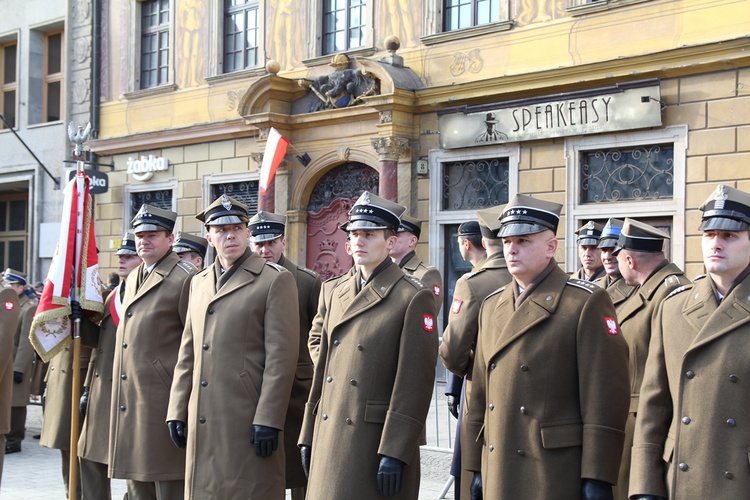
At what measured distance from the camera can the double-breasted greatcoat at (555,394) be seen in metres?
4.35

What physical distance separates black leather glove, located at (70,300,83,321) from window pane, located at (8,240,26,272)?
17137mm

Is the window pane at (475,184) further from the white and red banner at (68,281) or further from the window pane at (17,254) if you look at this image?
the window pane at (17,254)

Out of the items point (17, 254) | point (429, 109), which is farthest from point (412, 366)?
point (17, 254)

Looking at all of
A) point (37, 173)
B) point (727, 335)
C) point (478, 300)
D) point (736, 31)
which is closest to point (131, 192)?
point (37, 173)

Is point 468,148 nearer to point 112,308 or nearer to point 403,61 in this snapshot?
point 403,61

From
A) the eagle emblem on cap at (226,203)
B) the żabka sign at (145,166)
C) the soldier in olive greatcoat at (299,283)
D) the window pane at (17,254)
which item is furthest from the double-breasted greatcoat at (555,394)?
the window pane at (17,254)

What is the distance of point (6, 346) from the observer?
7.68 meters

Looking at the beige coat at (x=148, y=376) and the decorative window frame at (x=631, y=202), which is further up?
the decorative window frame at (x=631, y=202)

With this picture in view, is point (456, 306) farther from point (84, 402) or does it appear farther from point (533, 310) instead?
point (84, 402)

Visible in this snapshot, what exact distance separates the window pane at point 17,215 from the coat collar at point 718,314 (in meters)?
21.9

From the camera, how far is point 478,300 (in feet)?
18.9

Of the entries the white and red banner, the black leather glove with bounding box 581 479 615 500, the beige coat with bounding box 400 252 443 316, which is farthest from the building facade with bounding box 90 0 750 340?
the black leather glove with bounding box 581 479 615 500

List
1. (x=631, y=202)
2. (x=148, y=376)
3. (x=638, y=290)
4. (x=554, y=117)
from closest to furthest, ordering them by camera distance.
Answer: (x=638, y=290), (x=148, y=376), (x=631, y=202), (x=554, y=117)

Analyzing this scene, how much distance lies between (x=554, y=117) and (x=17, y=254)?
14826 millimetres
